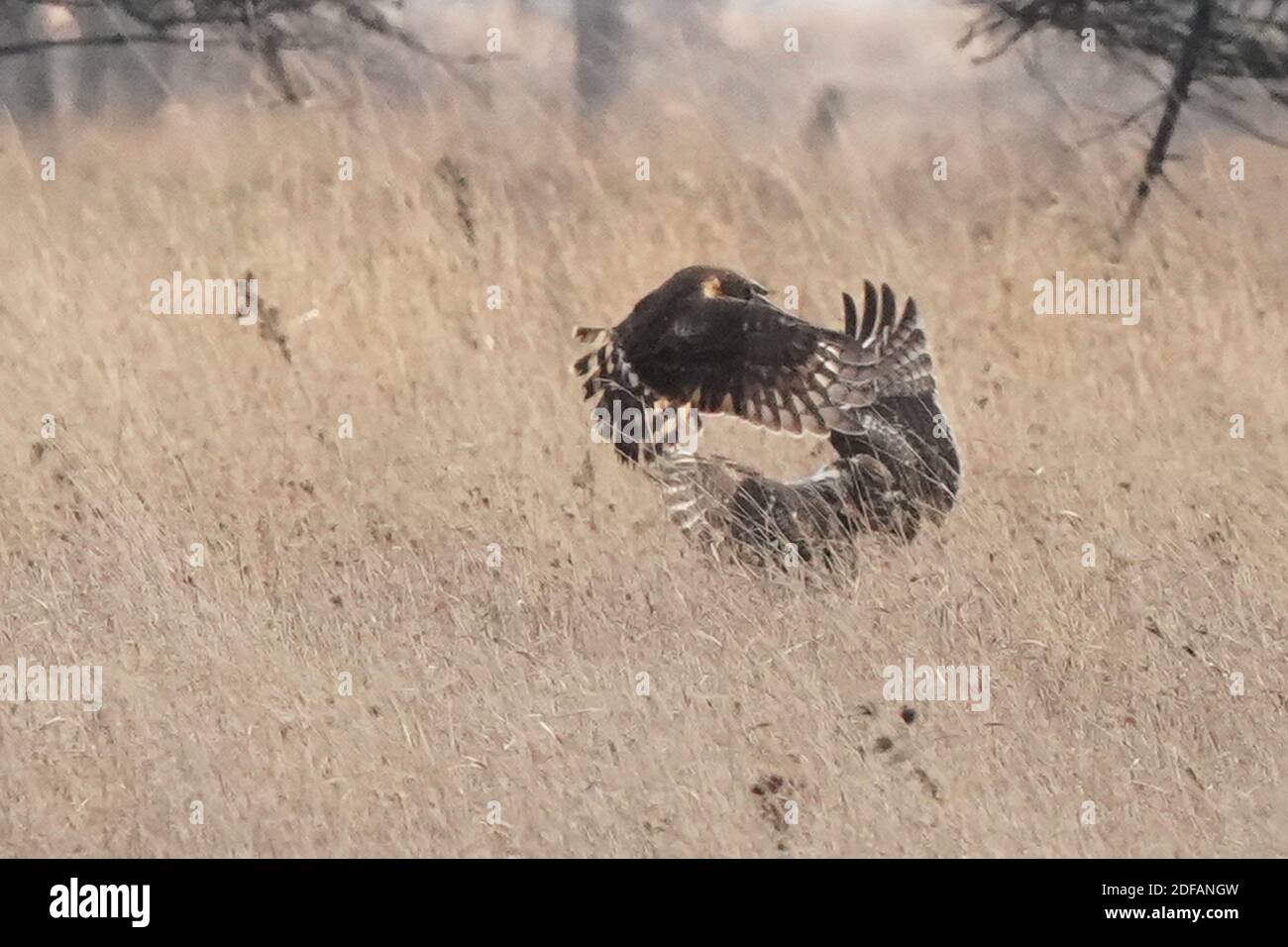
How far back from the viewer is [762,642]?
531 centimetres

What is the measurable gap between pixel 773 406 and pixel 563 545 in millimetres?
813

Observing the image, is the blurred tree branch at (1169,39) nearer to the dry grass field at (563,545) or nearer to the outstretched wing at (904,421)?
the dry grass field at (563,545)

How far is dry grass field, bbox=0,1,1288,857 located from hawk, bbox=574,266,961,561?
7.2 inches

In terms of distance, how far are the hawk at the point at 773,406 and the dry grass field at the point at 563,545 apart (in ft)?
0.60

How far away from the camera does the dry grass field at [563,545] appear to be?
14.9 feet

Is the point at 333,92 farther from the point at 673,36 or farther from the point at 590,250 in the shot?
the point at 673,36

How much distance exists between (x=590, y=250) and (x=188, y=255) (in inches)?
73.8

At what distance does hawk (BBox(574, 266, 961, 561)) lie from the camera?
6.06m

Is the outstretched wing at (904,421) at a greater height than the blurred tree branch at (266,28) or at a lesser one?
lesser

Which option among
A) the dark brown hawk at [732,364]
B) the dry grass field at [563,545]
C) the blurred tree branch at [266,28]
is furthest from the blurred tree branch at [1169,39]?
the dark brown hawk at [732,364]

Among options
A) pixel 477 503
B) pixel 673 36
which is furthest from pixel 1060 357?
pixel 673 36

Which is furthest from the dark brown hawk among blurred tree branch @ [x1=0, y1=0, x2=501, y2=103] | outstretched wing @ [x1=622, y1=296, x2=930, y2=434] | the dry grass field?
blurred tree branch @ [x1=0, y1=0, x2=501, y2=103]

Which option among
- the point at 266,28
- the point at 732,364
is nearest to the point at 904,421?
the point at 732,364
